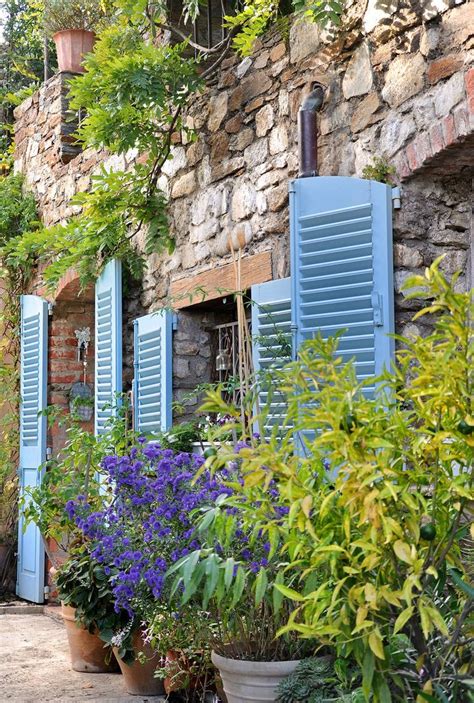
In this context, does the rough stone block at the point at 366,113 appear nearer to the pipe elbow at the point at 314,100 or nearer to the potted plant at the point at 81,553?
the pipe elbow at the point at 314,100

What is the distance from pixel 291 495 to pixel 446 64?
1.99 metres

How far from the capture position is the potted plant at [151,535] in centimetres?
345

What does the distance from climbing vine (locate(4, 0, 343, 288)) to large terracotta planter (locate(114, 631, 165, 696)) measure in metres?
2.17

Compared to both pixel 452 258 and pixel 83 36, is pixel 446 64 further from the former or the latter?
pixel 83 36

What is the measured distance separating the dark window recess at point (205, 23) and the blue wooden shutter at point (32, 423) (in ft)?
7.34

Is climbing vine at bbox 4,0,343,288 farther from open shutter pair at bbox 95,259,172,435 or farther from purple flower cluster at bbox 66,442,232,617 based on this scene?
purple flower cluster at bbox 66,442,232,617

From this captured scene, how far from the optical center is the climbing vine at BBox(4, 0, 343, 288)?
5.00 metres

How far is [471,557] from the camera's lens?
284 centimetres

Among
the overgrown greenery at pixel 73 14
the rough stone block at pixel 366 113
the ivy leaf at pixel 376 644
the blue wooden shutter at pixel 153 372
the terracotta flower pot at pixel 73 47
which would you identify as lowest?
the ivy leaf at pixel 376 644

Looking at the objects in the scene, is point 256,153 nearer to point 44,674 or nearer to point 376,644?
point 44,674

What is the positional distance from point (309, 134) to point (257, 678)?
227 cm

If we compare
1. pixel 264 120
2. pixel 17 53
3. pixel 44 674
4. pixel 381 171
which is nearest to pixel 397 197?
pixel 381 171

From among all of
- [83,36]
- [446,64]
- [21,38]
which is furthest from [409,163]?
[21,38]

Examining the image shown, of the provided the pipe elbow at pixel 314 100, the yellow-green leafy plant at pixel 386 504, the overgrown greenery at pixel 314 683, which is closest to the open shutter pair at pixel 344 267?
the pipe elbow at pixel 314 100
